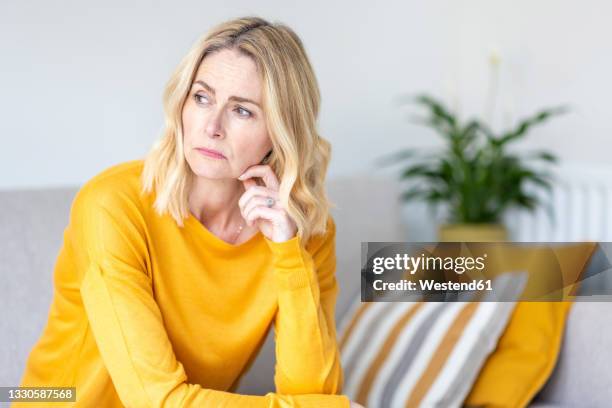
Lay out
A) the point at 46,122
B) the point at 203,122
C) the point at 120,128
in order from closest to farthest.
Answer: the point at 203,122 < the point at 46,122 < the point at 120,128

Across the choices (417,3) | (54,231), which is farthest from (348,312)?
(417,3)

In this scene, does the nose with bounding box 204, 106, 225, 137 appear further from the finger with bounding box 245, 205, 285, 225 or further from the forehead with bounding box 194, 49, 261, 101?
the finger with bounding box 245, 205, 285, 225

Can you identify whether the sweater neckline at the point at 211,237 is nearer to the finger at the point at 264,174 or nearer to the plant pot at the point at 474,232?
the finger at the point at 264,174

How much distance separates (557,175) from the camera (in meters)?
3.57

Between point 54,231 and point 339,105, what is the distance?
192 centimetres

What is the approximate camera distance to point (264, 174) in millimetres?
1625

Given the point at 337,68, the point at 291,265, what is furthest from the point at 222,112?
the point at 337,68

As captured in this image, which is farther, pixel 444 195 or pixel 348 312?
pixel 444 195

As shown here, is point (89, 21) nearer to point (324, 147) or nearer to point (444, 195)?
point (324, 147)

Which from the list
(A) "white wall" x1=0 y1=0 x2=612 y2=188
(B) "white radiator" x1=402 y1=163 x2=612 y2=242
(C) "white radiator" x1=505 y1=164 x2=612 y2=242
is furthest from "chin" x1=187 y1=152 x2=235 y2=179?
(C) "white radiator" x1=505 y1=164 x2=612 y2=242

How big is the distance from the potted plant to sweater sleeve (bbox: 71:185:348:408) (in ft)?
6.84

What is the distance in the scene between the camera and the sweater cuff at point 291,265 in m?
1.59

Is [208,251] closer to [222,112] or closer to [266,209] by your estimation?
[266,209]

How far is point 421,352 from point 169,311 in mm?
623
